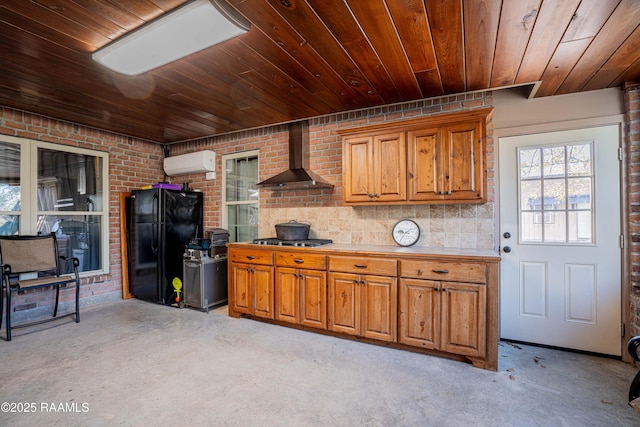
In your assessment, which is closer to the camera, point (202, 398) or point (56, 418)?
point (56, 418)

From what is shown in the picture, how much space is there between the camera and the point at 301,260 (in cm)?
319

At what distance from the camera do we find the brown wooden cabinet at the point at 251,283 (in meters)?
3.41

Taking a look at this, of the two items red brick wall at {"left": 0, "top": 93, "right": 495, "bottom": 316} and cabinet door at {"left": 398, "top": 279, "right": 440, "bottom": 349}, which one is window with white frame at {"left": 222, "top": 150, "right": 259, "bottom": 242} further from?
cabinet door at {"left": 398, "top": 279, "right": 440, "bottom": 349}

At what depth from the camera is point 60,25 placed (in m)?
1.96

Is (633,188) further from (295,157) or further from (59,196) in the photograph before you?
(59,196)

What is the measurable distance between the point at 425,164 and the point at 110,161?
4.47 meters

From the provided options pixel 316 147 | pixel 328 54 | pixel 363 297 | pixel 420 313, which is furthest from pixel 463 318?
pixel 316 147

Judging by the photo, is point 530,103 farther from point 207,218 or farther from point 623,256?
point 207,218

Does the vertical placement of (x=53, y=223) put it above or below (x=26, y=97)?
below

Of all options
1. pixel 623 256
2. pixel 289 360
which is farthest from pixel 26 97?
pixel 623 256

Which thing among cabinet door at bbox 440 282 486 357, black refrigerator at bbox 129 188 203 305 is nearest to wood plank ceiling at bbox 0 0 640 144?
black refrigerator at bbox 129 188 203 305

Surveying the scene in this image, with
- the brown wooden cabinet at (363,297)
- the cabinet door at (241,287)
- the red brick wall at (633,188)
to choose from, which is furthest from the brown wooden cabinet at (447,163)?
the cabinet door at (241,287)

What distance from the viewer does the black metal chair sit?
3201mm

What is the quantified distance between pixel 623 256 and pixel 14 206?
6384 mm
